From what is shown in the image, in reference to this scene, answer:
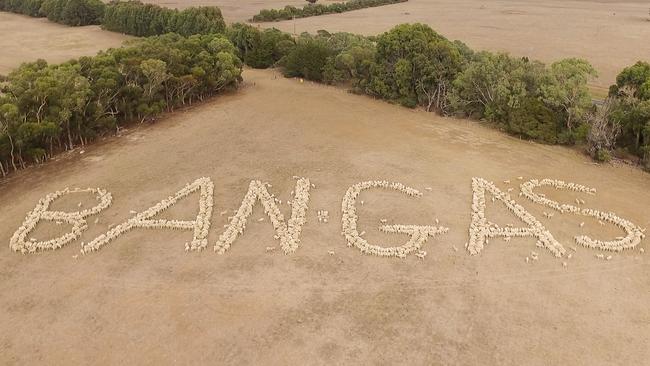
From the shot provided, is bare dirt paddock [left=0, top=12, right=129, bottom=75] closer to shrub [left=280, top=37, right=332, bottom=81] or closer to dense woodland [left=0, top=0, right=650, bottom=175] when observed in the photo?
dense woodland [left=0, top=0, right=650, bottom=175]

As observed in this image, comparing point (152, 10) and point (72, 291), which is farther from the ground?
point (152, 10)

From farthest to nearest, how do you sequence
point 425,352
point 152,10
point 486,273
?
point 152,10 < point 486,273 < point 425,352

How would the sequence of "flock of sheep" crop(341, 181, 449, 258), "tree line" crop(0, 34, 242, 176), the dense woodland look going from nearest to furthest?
"flock of sheep" crop(341, 181, 449, 258) → "tree line" crop(0, 34, 242, 176) → the dense woodland

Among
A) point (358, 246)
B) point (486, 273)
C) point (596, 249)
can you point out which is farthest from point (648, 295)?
point (358, 246)

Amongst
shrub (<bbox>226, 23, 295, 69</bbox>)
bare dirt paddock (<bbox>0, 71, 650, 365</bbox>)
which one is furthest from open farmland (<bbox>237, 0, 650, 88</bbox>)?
bare dirt paddock (<bbox>0, 71, 650, 365</bbox>)

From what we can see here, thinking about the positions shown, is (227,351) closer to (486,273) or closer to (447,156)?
(486,273)

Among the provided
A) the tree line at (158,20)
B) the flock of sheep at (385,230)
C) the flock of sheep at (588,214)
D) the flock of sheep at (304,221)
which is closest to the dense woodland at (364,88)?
the flock of sheep at (588,214)
